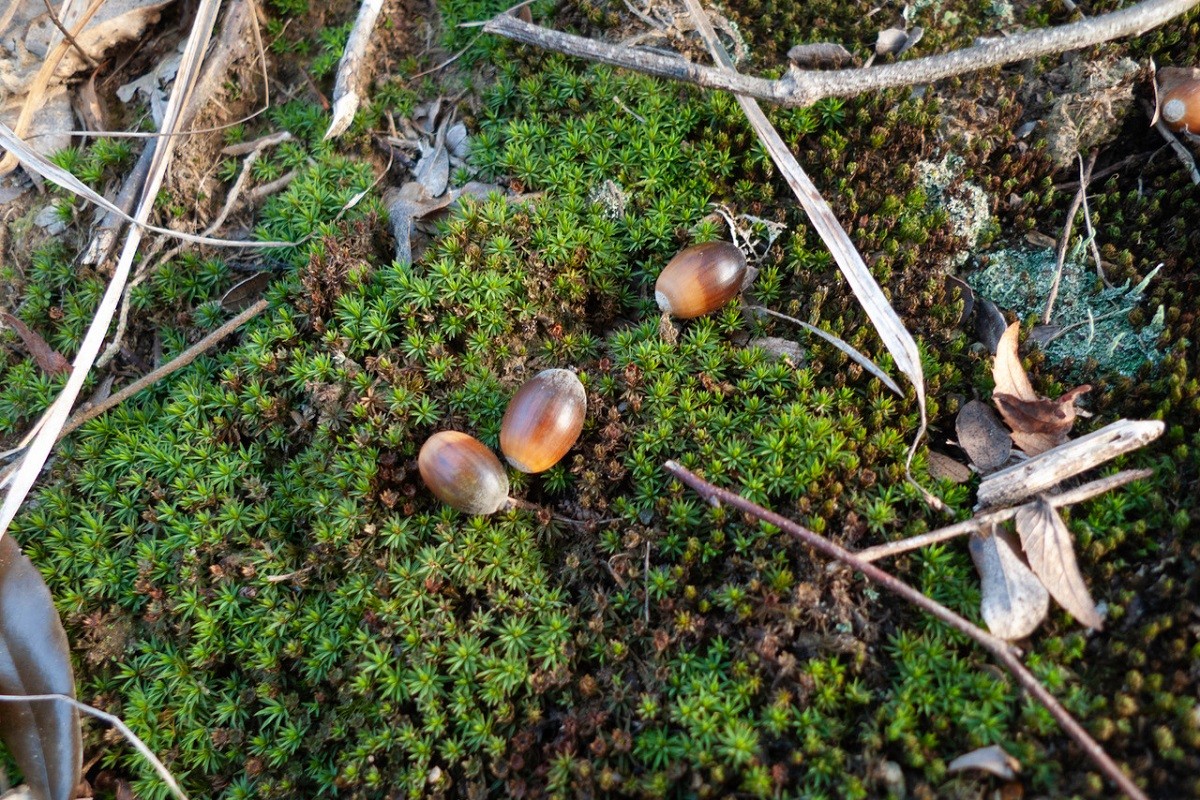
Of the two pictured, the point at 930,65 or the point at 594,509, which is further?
the point at 930,65

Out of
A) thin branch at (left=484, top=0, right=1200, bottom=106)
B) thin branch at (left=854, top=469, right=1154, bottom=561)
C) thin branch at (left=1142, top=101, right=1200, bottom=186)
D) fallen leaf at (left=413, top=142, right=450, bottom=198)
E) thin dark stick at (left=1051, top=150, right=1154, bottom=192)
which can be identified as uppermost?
thin branch at (left=484, top=0, right=1200, bottom=106)

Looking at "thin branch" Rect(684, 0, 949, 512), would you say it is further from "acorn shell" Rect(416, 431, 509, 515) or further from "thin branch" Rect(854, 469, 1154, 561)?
"acorn shell" Rect(416, 431, 509, 515)

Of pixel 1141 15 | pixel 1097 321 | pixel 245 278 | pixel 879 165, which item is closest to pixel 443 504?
pixel 245 278

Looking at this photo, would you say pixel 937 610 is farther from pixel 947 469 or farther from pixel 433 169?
pixel 433 169

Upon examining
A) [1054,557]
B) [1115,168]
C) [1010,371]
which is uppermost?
[1115,168]

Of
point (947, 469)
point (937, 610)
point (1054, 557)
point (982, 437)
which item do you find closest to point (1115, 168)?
point (982, 437)

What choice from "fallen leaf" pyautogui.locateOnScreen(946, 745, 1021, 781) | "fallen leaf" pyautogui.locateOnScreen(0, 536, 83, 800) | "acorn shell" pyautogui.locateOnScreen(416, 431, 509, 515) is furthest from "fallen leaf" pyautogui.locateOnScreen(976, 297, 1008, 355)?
"fallen leaf" pyautogui.locateOnScreen(0, 536, 83, 800)

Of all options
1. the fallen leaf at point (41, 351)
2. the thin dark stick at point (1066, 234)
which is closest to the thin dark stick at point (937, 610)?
the thin dark stick at point (1066, 234)

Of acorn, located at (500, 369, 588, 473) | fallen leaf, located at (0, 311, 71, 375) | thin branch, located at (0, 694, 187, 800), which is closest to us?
thin branch, located at (0, 694, 187, 800)
